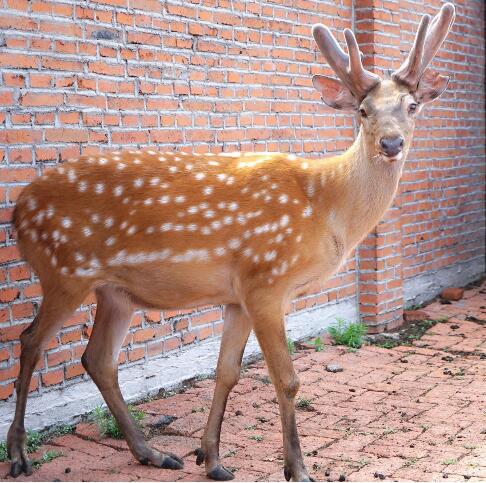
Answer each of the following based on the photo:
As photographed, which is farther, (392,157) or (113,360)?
(113,360)

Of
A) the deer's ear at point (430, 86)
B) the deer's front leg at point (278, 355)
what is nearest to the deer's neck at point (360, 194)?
the deer's ear at point (430, 86)

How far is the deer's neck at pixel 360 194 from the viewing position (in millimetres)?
4324

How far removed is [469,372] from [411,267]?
2.28 meters

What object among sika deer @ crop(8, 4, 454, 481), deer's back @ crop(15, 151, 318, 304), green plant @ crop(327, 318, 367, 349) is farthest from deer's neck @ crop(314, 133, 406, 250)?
green plant @ crop(327, 318, 367, 349)

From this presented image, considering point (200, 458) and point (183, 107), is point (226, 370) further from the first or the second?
point (183, 107)

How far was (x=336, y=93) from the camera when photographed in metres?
4.47

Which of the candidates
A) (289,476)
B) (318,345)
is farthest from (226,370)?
(318,345)

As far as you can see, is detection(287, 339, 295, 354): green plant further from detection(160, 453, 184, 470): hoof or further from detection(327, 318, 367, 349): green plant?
detection(160, 453, 184, 470): hoof

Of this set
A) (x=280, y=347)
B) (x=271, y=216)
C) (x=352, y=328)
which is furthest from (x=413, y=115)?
(x=352, y=328)

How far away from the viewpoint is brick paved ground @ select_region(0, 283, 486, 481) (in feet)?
14.1

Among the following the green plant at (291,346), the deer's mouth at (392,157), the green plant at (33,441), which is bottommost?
the green plant at (291,346)

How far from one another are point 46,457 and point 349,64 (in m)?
2.47

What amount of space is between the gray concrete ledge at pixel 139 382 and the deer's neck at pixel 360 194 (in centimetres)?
175

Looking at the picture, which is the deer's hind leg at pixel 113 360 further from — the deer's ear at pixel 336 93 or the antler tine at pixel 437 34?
the antler tine at pixel 437 34
